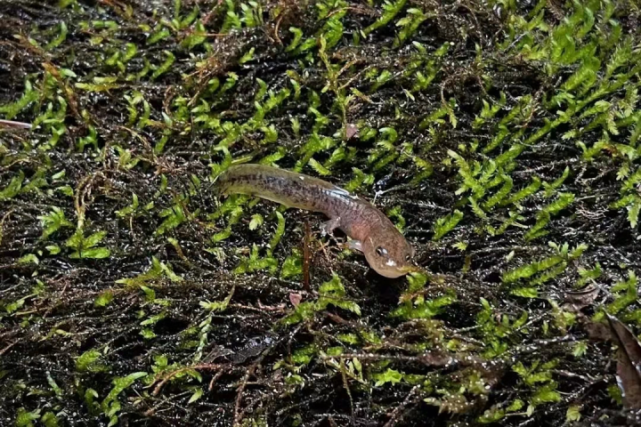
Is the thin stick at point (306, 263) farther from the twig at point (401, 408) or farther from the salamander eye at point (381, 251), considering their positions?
the twig at point (401, 408)

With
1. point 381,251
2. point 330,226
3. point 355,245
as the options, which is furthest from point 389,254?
point 330,226

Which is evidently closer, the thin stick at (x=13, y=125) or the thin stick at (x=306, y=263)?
the thin stick at (x=306, y=263)

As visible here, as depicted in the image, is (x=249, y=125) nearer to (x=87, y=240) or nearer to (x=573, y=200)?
(x=87, y=240)

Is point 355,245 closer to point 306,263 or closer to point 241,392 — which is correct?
point 306,263

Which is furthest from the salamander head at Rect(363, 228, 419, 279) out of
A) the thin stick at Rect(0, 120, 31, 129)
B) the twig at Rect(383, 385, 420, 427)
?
the thin stick at Rect(0, 120, 31, 129)

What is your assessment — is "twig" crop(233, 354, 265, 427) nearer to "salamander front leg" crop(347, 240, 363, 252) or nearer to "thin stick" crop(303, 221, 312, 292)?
"thin stick" crop(303, 221, 312, 292)

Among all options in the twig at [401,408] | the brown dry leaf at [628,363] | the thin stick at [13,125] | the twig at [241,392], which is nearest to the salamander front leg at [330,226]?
Result: the twig at [241,392]
